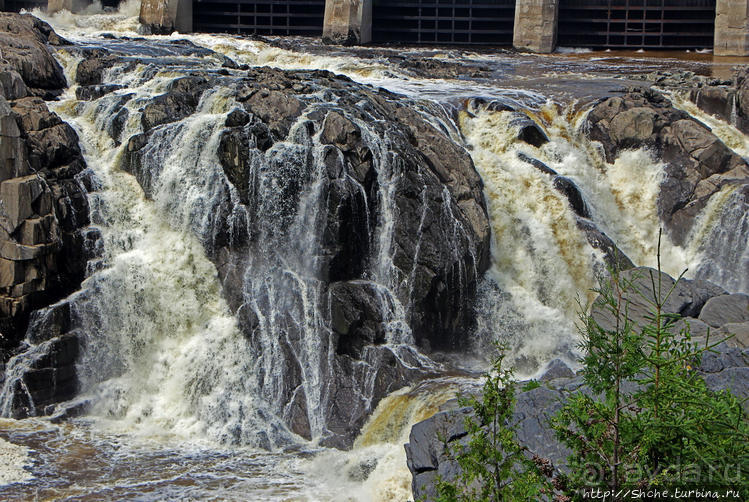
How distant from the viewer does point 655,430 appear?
5.28m

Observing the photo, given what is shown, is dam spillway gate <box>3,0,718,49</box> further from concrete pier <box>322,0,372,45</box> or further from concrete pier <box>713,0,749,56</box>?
concrete pier <box>322,0,372,45</box>

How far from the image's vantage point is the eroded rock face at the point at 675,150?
61.7 ft

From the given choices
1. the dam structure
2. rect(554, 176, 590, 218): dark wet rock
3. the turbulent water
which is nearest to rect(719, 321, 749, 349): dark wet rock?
the turbulent water

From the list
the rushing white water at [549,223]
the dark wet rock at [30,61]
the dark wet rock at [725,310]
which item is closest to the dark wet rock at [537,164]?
the rushing white water at [549,223]

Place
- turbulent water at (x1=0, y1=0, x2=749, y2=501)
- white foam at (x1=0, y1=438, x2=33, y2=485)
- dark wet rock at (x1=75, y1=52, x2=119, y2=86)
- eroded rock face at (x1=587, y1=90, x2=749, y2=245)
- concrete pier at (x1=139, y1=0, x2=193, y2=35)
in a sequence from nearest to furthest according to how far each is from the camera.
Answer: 1. white foam at (x1=0, y1=438, x2=33, y2=485)
2. turbulent water at (x1=0, y1=0, x2=749, y2=501)
3. eroded rock face at (x1=587, y1=90, x2=749, y2=245)
4. dark wet rock at (x1=75, y1=52, x2=119, y2=86)
5. concrete pier at (x1=139, y1=0, x2=193, y2=35)

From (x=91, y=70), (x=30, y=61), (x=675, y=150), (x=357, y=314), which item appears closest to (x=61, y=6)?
(x=91, y=70)

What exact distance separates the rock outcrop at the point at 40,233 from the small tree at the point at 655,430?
11.6m

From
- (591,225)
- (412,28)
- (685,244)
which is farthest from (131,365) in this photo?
(412,28)

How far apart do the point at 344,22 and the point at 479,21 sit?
16.3 feet

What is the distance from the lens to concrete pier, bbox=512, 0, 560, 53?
30.3m

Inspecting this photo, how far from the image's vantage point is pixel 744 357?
11.0 m

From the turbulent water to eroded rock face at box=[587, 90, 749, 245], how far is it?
30 cm

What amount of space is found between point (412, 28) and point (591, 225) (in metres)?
16.3

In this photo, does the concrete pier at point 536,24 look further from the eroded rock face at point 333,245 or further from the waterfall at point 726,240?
the eroded rock face at point 333,245
